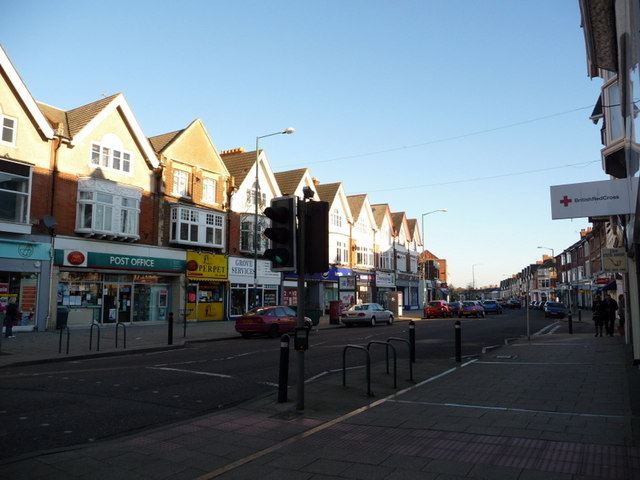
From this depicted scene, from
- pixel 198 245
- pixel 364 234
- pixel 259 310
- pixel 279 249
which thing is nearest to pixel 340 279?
pixel 364 234

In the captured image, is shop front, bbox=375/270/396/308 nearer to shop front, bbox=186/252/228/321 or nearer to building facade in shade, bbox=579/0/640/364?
shop front, bbox=186/252/228/321

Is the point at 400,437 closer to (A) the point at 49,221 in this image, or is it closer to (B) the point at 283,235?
(B) the point at 283,235

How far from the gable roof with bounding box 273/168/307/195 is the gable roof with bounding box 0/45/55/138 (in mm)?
21700

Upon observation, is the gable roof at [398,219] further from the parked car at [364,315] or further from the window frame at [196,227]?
the window frame at [196,227]

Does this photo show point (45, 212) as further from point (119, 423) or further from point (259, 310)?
point (119, 423)

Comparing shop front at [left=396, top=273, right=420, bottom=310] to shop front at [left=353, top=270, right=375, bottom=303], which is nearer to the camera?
shop front at [left=353, top=270, right=375, bottom=303]

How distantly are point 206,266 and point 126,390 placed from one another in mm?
22727

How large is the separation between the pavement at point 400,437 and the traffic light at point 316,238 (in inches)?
88.7

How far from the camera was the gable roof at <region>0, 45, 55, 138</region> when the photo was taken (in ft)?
72.4

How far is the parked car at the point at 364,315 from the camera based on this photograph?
3127 cm

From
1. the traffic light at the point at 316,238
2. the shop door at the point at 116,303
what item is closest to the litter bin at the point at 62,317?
the shop door at the point at 116,303

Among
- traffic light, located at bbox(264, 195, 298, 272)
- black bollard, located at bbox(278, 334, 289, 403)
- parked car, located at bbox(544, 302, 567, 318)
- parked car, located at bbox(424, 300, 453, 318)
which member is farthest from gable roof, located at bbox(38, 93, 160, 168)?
parked car, located at bbox(544, 302, 567, 318)

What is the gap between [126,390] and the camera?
938 cm

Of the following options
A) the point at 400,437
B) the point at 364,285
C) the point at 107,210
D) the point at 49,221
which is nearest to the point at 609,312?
the point at 400,437
